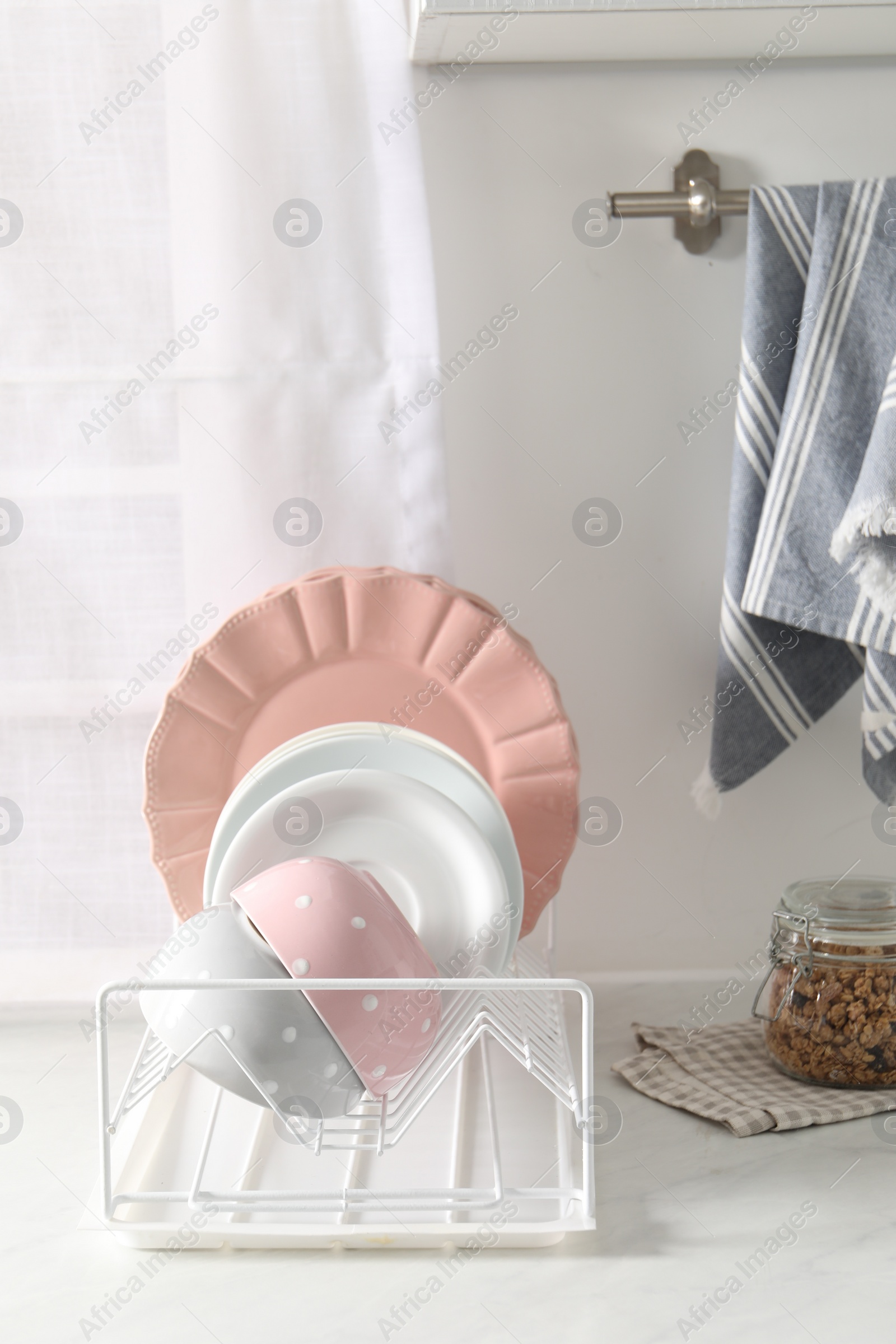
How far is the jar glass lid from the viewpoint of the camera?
2.33ft

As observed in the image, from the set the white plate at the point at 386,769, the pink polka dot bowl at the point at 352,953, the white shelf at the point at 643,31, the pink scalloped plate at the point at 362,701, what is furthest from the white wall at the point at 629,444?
the pink polka dot bowl at the point at 352,953

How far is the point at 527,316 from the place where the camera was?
882mm

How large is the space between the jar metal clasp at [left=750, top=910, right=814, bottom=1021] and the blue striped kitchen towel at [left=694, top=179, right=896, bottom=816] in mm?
152

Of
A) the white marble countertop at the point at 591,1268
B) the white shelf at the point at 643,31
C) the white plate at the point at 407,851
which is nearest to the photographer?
the white marble countertop at the point at 591,1268

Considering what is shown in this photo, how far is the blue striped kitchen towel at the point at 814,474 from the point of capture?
2.43ft

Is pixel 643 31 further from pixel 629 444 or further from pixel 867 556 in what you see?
pixel 867 556

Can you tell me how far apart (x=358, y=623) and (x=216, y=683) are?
0.36 feet

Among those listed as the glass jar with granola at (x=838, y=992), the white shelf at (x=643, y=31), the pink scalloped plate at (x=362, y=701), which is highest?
the white shelf at (x=643, y=31)

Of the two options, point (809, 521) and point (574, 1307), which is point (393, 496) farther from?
point (574, 1307)

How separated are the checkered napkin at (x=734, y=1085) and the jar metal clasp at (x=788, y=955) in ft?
0.13

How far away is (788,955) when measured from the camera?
0.73m

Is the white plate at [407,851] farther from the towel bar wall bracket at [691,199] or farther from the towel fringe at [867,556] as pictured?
the towel bar wall bracket at [691,199]

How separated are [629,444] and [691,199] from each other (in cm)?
19

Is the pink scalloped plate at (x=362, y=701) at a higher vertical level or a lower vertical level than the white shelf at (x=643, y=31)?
lower
